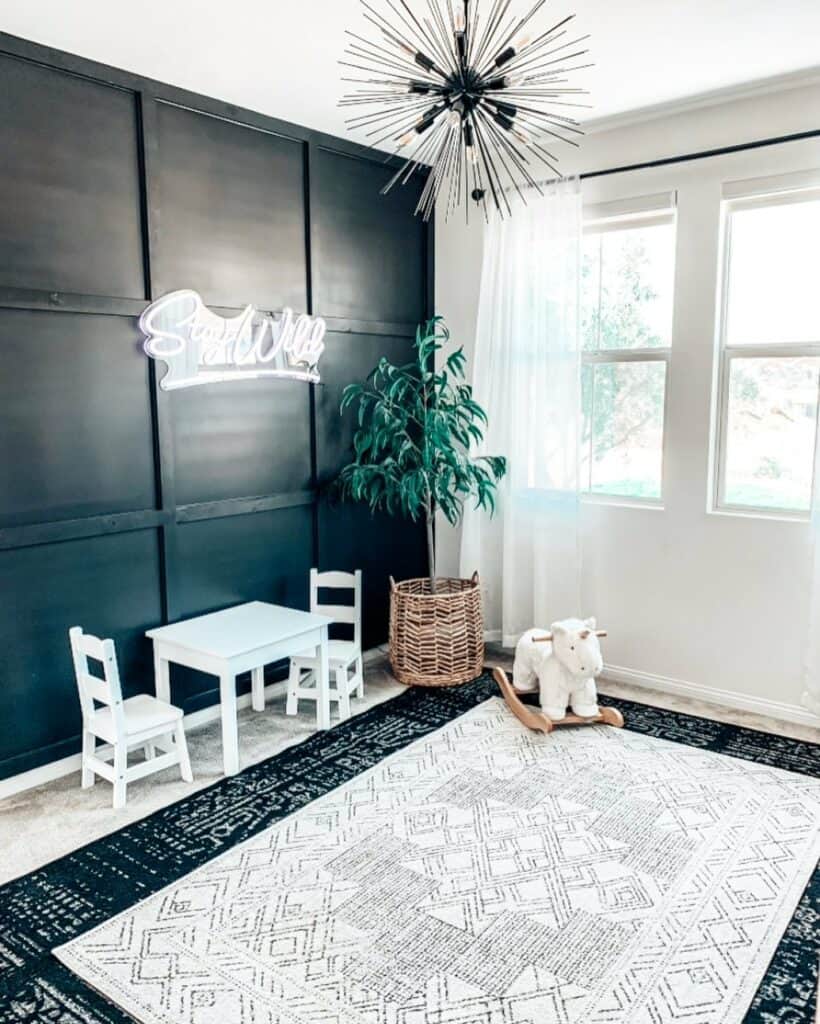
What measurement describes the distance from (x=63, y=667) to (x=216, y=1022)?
1649 millimetres

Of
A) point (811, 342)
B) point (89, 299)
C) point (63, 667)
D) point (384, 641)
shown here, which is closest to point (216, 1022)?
point (63, 667)

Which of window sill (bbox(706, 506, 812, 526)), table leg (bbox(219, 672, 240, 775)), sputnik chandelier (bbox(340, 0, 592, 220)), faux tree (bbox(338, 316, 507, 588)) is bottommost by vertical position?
table leg (bbox(219, 672, 240, 775))

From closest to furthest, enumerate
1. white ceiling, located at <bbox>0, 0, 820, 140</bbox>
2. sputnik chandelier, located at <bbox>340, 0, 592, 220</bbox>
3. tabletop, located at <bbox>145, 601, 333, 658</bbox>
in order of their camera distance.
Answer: sputnik chandelier, located at <bbox>340, 0, 592, 220</bbox>
white ceiling, located at <bbox>0, 0, 820, 140</bbox>
tabletop, located at <bbox>145, 601, 333, 658</bbox>

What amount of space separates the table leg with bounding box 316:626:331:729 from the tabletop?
0.09m

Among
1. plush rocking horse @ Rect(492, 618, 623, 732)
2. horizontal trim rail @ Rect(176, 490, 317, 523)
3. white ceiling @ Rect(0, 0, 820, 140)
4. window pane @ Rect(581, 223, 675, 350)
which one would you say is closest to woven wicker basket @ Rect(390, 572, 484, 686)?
plush rocking horse @ Rect(492, 618, 623, 732)

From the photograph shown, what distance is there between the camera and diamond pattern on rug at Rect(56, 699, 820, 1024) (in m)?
2.01

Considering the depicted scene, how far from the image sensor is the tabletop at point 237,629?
3.20 meters

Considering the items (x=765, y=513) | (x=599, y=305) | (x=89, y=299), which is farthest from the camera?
(x=599, y=305)

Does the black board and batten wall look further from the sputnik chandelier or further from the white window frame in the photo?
the white window frame

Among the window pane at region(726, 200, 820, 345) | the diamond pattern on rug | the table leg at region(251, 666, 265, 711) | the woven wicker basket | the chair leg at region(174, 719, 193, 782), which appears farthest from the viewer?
the woven wicker basket

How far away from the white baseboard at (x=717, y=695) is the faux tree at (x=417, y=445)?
3.77 ft

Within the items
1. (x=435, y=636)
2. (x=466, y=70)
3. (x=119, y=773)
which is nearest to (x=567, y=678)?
(x=435, y=636)

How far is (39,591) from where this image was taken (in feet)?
9.99

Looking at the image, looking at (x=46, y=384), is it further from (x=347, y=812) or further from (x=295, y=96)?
(x=347, y=812)
